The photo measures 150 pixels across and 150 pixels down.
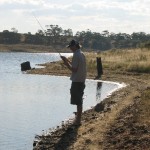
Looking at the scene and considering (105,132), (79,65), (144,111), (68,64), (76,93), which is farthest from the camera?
(144,111)

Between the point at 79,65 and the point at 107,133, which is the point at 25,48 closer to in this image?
the point at 79,65

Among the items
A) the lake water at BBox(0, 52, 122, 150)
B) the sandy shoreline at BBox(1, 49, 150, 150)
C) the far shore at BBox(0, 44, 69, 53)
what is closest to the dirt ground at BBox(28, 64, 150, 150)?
the sandy shoreline at BBox(1, 49, 150, 150)

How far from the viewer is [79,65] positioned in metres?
12.1

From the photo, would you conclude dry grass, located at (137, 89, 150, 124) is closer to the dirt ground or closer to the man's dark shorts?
the dirt ground

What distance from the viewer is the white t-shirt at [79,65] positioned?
12.0 m

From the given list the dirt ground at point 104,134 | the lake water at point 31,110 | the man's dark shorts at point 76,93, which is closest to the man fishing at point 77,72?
the man's dark shorts at point 76,93

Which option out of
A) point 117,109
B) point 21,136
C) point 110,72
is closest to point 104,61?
point 110,72

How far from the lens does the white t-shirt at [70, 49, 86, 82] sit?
12.0 m

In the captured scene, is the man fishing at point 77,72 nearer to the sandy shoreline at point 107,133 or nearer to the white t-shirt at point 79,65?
the white t-shirt at point 79,65

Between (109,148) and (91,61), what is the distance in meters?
33.7

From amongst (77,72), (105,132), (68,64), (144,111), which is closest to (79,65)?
(77,72)

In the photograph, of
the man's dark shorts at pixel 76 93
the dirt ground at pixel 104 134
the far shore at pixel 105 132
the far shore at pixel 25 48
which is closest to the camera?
the dirt ground at pixel 104 134

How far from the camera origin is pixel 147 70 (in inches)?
1348

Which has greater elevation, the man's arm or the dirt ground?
the man's arm
